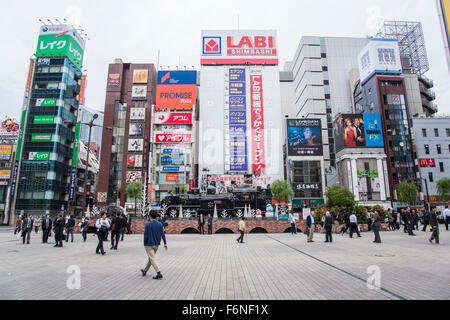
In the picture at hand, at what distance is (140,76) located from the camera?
6569 centimetres

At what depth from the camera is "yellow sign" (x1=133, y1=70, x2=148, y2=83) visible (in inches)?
2574

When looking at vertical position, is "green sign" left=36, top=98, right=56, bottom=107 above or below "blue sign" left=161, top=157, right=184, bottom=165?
above

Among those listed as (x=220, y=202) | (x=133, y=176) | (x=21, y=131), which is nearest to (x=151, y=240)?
(x=220, y=202)

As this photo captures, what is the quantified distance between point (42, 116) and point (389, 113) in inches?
2827

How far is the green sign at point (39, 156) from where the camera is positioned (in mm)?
49125

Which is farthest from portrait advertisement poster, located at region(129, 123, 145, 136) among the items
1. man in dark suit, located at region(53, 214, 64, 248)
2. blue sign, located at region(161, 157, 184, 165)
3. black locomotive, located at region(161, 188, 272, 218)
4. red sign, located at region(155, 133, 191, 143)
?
man in dark suit, located at region(53, 214, 64, 248)

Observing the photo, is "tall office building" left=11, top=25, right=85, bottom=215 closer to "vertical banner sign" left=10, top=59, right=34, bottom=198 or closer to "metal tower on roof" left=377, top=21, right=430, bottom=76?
"vertical banner sign" left=10, top=59, right=34, bottom=198

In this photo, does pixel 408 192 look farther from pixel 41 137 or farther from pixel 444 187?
pixel 41 137

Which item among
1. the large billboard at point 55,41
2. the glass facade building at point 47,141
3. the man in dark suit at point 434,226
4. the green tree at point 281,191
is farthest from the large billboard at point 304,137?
the large billboard at point 55,41

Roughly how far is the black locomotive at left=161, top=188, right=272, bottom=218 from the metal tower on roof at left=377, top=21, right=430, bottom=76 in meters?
64.3

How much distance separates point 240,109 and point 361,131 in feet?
90.0

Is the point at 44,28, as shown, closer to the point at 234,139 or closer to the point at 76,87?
the point at 76,87

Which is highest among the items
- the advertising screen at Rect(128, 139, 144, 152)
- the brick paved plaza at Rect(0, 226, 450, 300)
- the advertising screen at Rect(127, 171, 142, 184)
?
the advertising screen at Rect(128, 139, 144, 152)
